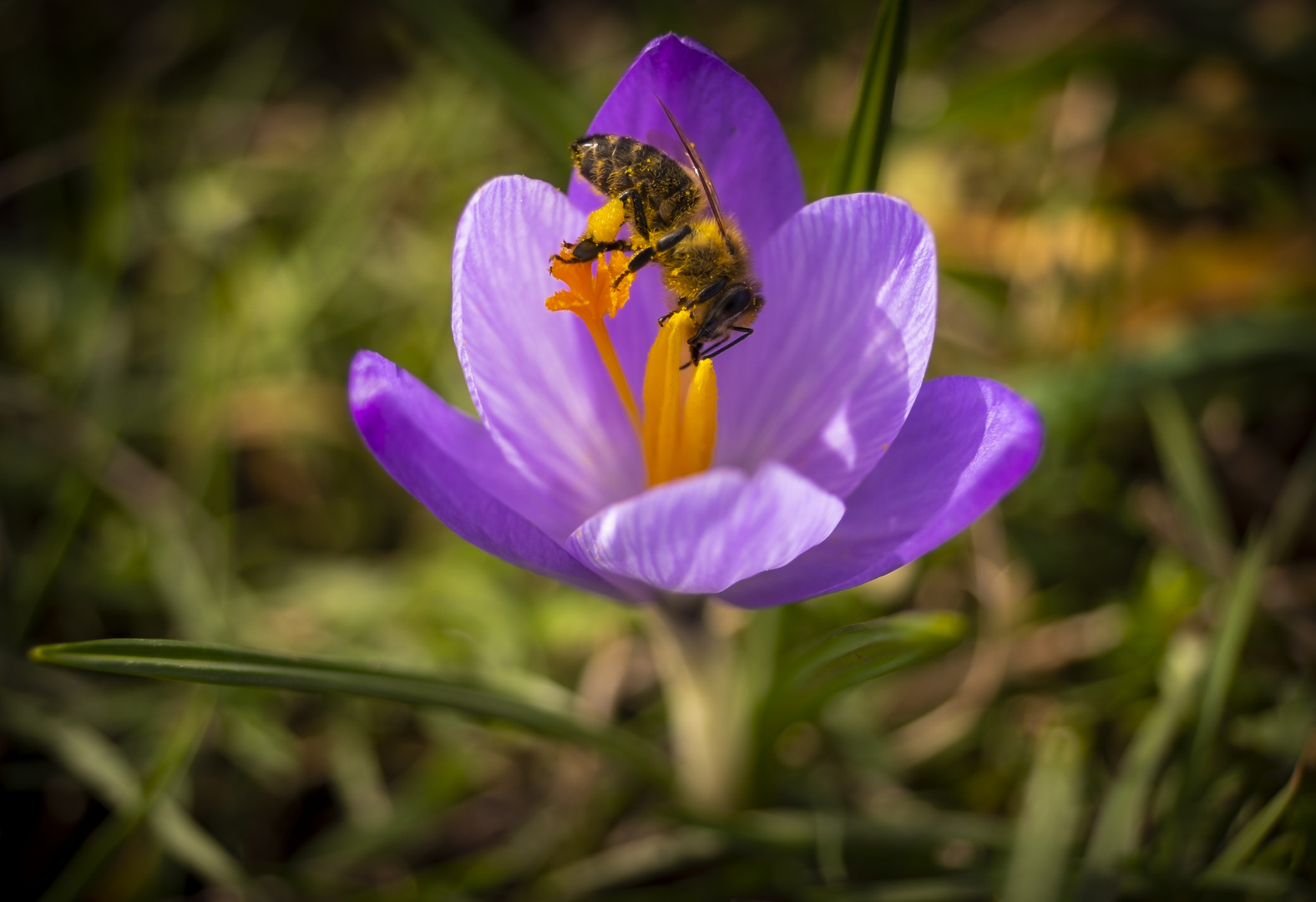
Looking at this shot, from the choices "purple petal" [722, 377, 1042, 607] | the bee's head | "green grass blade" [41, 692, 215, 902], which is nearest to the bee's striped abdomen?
the bee's head

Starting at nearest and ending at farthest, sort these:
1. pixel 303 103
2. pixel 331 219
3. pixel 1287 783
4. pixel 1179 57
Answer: pixel 1287 783 → pixel 1179 57 → pixel 331 219 → pixel 303 103

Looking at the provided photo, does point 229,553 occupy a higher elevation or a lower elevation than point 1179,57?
lower

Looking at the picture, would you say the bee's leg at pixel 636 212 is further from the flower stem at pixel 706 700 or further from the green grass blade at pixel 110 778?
the green grass blade at pixel 110 778

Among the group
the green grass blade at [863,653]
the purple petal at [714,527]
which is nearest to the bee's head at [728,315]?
the purple petal at [714,527]

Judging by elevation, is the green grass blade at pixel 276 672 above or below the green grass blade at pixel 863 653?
above

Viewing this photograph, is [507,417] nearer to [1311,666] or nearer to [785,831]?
[785,831]

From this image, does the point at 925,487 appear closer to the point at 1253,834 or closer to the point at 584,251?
the point at 584,251

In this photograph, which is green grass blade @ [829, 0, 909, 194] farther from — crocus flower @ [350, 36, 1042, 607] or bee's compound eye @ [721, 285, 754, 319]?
bee's compound eye @ [721, 285, 754, 319]

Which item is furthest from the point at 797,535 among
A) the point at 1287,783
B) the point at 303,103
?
the point at 303,103
